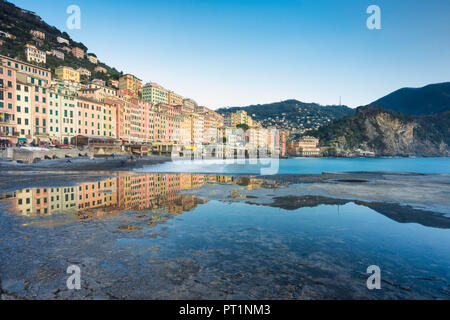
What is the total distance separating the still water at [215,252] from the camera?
514 centimetres

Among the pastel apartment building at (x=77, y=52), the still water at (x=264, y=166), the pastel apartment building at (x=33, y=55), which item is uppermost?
the pastel apartment building at (x=77, y=52)

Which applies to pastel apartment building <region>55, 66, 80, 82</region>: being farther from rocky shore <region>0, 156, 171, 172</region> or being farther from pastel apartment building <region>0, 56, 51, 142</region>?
rocky shore <region>0, 156, 171, 172</region>

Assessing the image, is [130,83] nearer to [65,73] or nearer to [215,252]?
[65,73]

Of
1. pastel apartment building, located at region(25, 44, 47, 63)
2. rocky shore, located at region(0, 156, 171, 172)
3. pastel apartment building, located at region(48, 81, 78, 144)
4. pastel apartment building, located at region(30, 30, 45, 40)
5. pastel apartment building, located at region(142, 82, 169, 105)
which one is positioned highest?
pastel apartment building, located at region(30, 30, 45, 40)

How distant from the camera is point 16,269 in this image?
5.71 meters

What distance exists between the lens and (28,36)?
156750 mm

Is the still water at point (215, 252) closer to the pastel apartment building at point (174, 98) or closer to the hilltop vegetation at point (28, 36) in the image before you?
the hilltop vegetation at point (28, 36)

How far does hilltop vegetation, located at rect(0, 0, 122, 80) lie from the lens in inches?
5217

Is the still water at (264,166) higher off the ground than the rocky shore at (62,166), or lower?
lower

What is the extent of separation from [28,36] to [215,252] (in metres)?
214

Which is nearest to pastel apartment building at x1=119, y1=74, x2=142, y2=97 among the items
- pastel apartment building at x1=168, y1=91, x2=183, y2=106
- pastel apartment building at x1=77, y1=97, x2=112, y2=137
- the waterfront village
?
the waterfront village

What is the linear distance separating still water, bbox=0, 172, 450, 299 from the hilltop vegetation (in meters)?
149

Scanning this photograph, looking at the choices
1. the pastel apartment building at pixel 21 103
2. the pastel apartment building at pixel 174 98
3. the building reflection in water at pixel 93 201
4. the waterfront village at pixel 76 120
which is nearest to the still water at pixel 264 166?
the building reflection in water at pixel 93 201

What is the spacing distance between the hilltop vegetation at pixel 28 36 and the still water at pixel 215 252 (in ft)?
490
